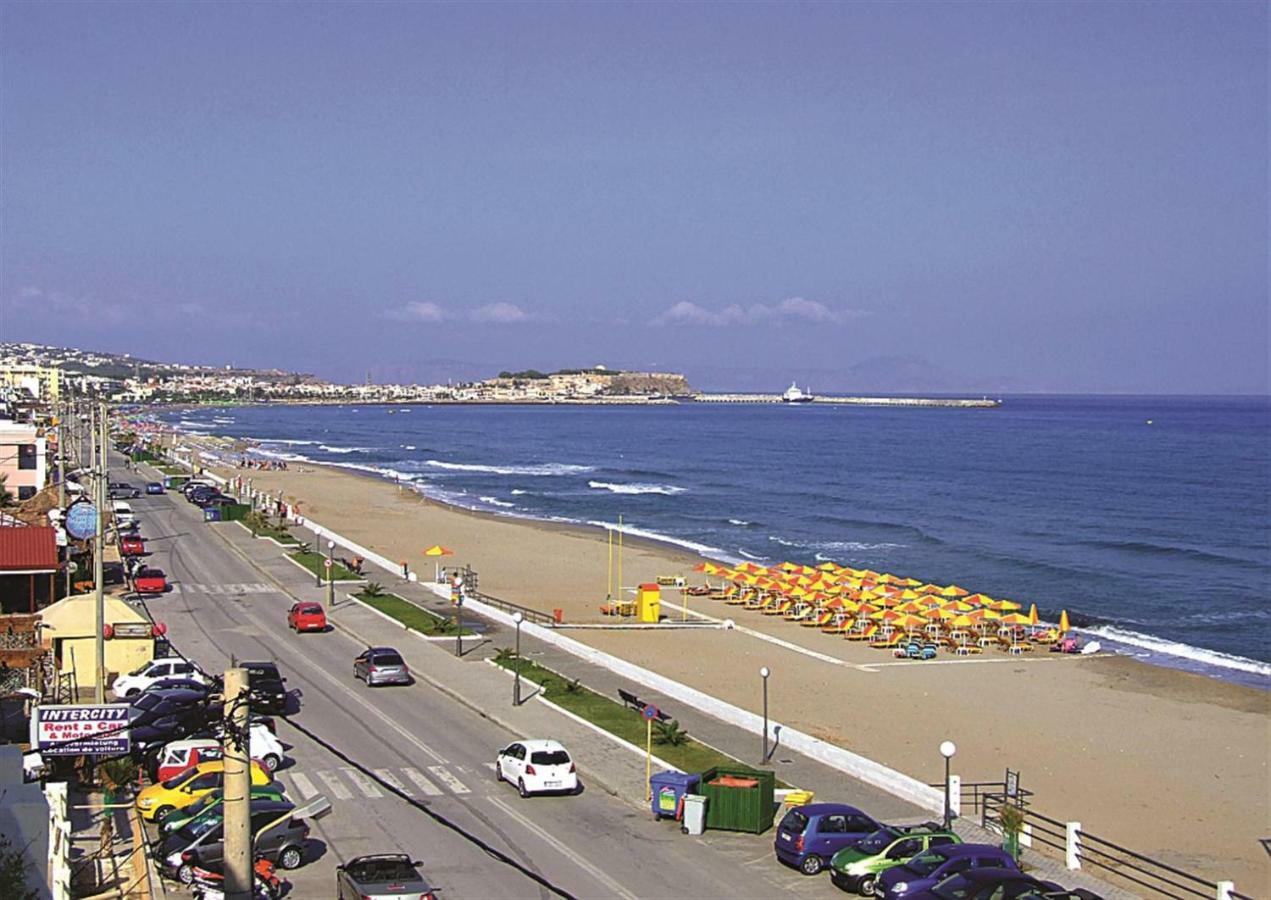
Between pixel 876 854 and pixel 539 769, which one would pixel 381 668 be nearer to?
pixel 539 769

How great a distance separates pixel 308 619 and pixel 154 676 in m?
8.88

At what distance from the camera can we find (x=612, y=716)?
87.7ft

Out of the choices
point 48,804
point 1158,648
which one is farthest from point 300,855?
point 1158,648

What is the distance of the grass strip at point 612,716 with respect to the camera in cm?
2350

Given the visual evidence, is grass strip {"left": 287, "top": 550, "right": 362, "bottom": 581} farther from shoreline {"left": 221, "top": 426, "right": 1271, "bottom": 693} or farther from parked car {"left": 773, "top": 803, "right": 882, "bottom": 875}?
parked car {"left": 773, "top": 803, "right": 882, "bottom": 875}

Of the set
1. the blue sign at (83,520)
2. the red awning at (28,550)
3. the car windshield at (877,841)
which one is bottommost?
the car windshield at (877,841)

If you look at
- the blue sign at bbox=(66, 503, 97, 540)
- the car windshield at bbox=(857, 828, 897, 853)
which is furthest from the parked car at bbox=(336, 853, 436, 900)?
the blue sign at bbox=(66, 503, 97, 540)

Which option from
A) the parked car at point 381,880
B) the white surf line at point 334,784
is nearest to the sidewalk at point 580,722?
the white surf line at point 334,784

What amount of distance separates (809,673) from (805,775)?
41.5 feet

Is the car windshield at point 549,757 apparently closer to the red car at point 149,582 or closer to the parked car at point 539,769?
the parked car at point 539,769

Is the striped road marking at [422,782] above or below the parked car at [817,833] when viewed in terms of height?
below

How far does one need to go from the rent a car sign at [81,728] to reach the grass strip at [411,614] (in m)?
17.7

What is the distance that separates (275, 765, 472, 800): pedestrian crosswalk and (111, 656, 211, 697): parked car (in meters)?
5.02

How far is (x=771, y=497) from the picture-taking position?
91.8 meters
